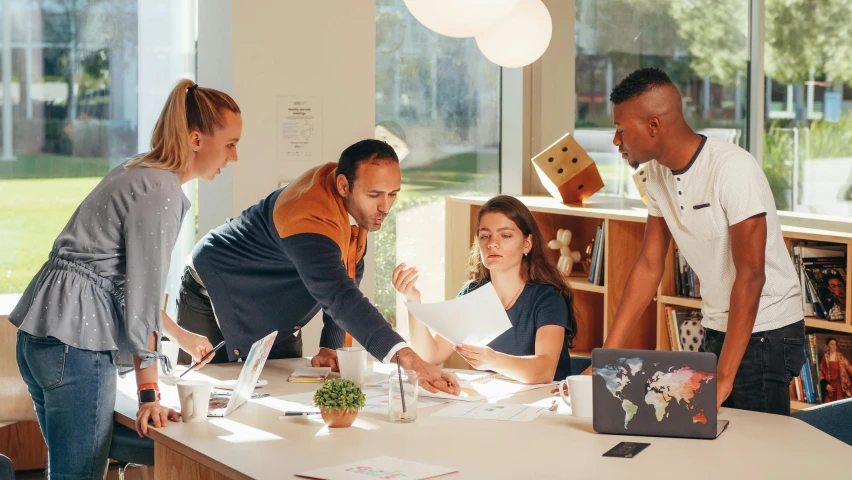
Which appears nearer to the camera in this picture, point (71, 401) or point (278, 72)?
point (71, 401)

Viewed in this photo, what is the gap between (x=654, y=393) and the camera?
230 cm

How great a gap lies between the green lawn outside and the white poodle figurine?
2469mm

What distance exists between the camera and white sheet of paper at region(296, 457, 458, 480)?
1991 mm

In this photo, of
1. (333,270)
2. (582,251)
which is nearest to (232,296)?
(333,270)

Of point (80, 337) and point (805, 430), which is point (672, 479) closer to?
point (805, 430)

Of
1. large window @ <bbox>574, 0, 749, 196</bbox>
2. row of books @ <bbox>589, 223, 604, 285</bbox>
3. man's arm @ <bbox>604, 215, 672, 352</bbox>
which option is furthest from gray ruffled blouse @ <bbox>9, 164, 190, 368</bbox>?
large window @ <bbox>574, 0, 749, 196</bbox>

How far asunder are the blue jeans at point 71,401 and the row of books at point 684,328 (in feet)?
9.01

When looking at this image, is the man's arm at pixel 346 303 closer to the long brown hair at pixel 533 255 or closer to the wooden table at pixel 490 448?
the wooden table at pixel 490 448

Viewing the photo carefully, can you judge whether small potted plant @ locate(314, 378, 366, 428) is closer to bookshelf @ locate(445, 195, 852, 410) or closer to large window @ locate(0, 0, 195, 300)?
bookshelf @ locate(445, 195, 852, 410)

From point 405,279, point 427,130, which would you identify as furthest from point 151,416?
point 427,130

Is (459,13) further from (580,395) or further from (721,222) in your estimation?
(580,395)

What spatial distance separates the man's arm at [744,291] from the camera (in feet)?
8.46

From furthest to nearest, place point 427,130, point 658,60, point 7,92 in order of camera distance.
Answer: point 658,60
point 427,130
point 7,92

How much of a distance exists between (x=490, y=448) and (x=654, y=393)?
1.35 feet
